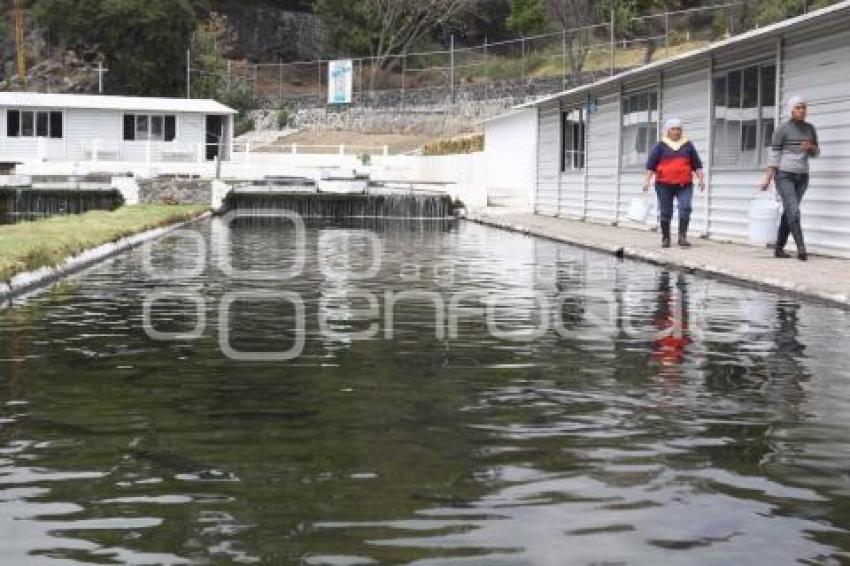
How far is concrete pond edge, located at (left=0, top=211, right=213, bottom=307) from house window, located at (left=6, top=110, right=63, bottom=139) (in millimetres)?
41092

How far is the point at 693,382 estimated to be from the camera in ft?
26.5

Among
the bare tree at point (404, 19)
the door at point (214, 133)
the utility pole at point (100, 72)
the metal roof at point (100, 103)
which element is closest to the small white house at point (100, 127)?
the metal roof at point (100, 103)

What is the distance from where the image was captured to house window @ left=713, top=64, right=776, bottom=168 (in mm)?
20719

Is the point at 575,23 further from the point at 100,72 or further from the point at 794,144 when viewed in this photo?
the point at 794,144

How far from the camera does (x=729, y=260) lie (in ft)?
58.4

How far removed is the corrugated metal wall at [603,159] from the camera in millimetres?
30391

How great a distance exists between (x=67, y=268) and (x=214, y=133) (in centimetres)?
5227

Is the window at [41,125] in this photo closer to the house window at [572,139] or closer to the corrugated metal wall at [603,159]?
the house window at [572,139]

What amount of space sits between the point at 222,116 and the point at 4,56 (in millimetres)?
34061

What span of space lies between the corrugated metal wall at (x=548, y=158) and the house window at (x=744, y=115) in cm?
1353

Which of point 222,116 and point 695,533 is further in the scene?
point 222,116

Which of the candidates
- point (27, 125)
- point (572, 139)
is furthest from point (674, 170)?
point (27, 125)

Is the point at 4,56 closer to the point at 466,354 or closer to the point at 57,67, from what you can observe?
the point at 57,67

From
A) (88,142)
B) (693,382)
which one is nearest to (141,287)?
(693,382)
